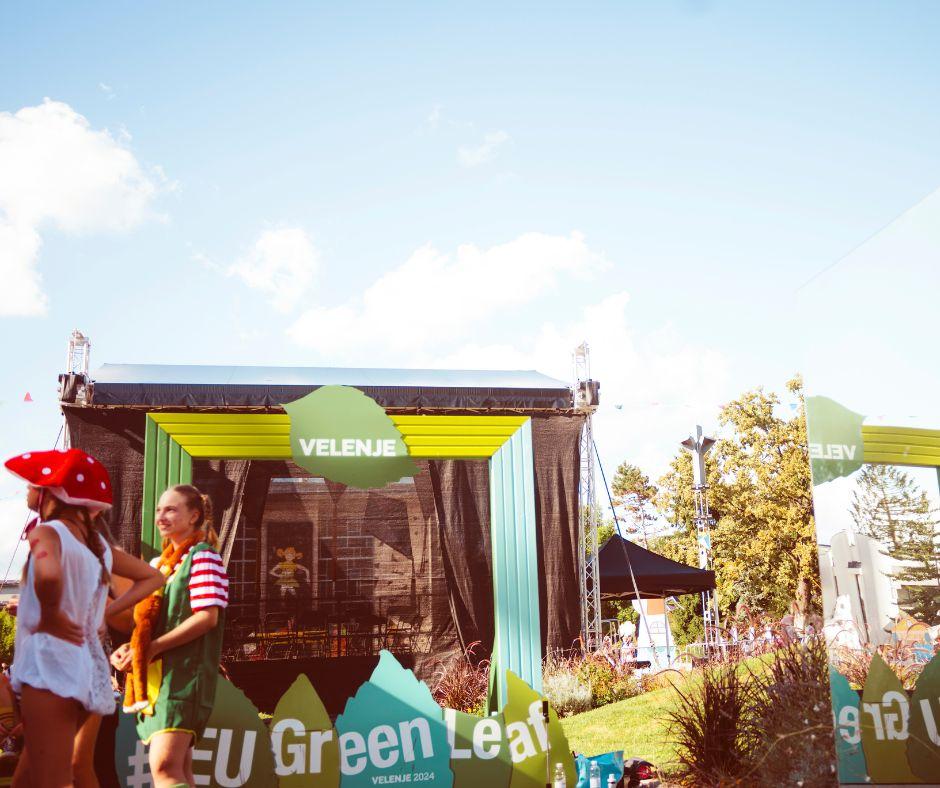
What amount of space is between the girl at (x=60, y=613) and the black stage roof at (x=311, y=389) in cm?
225

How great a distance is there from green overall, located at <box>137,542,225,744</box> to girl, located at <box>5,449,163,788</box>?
21.2 inches

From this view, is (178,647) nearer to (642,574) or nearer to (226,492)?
(226,492)

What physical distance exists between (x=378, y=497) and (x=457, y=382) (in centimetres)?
117

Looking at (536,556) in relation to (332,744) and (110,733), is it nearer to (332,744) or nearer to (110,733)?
(332,744)

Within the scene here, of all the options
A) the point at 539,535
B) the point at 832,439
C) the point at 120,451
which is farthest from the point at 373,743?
the point at 832,439

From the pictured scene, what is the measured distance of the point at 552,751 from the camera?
15.9ft

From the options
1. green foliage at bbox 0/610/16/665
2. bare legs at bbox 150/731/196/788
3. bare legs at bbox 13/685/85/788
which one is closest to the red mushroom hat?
bare legs at bbox 13/685/85/788

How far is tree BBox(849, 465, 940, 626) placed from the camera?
4.88 meters

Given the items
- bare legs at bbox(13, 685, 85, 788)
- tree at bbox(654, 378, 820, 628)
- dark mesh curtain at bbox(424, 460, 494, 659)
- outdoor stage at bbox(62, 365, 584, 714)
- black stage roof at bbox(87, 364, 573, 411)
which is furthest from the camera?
tree at bbox(654, 378, 820, 628)

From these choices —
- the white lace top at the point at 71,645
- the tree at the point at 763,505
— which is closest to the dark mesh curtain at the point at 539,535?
the white lace top at the point at 71,645

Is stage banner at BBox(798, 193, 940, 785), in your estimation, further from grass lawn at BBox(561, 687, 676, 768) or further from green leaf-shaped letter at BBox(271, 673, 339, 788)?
green leaf-shaped letter at BBox(271, 673, 339, 788)

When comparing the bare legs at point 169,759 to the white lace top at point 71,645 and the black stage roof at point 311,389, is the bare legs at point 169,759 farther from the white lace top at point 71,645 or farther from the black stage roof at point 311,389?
the black stage roof at point 311,389

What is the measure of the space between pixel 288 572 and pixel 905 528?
11.7ft

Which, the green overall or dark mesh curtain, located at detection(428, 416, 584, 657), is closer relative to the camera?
the green overall
